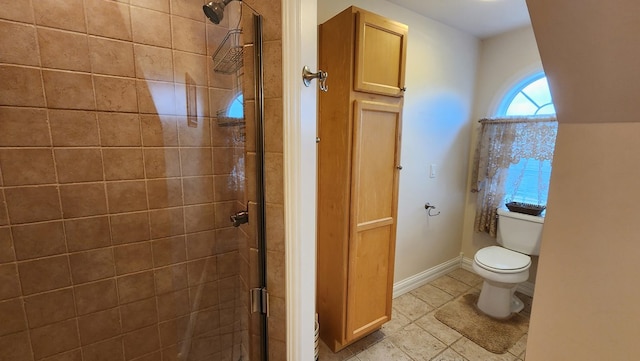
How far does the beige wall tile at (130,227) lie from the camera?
1.21 metres

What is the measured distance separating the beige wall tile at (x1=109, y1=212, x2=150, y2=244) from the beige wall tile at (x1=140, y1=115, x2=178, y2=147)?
36 cm

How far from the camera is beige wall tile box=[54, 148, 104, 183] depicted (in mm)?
1078

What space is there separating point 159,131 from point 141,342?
3.62 feet

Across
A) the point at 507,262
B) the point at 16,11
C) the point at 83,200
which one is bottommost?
the point at 507,262

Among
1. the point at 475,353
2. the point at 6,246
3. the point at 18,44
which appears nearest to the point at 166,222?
the point at 6,246

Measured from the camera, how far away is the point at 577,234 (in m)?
0.66

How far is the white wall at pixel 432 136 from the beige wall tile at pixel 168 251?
5.41ft

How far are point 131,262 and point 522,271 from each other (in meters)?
2.59

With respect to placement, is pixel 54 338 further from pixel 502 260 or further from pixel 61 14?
pixel 502 260

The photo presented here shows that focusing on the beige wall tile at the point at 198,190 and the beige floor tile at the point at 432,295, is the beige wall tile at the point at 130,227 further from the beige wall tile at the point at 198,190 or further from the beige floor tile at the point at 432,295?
the beige floor tile at the point at 432,295

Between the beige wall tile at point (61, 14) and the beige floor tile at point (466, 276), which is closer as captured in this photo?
the beige wall tile at point (61, 14)

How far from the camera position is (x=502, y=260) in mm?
1989

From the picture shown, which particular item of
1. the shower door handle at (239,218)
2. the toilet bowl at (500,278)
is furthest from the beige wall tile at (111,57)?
the toilet bowl at (500,278)

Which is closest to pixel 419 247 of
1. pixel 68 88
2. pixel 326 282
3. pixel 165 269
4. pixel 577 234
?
pixel 326 282
